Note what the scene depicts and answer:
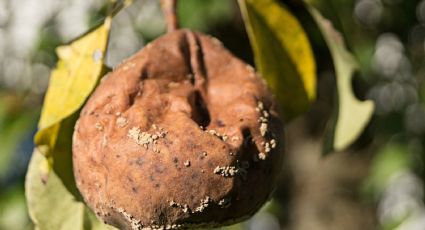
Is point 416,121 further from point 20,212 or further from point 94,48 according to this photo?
point 94,48

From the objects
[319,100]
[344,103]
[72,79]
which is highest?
[72,79]

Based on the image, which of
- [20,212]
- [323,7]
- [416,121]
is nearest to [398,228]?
[416,121]

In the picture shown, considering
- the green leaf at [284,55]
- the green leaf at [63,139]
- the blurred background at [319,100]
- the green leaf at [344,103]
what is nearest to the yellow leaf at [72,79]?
the green leaf at [63,139]

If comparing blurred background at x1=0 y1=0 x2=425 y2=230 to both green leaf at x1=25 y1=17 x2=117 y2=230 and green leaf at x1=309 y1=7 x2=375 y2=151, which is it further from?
green leaf at x1=25 y1=17 x2=117 y2=230

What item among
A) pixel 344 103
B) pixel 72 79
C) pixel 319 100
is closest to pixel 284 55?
pixel 344 103

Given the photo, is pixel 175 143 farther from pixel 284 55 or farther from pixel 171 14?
pixel 284 55

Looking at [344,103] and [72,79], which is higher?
[72,79]
